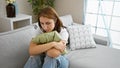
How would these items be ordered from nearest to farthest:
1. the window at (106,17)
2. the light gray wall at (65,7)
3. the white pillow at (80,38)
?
the white pillow at (80,38), the window at (106,17), the light gray wall at (65,7)

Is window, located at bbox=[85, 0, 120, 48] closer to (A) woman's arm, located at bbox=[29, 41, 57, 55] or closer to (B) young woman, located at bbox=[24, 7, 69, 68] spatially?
(B) young woman, located at bbox=[24, 7, 69, 68]

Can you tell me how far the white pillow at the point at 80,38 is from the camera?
2061mm

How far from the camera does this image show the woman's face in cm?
143

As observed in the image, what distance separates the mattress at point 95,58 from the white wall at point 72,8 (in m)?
1.08

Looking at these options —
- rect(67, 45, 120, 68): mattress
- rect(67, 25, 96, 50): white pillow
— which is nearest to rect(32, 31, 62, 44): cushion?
rect(67, 45, 120, 68): mattress

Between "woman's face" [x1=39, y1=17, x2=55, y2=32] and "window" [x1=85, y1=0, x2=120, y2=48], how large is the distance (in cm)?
158

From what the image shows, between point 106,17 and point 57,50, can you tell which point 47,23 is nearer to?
point 57,50

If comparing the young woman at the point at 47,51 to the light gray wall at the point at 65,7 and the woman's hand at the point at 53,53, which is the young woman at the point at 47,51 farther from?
the light gray wall at the point at 65,7

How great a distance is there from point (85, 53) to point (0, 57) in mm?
1012

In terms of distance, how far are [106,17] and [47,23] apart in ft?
5.54

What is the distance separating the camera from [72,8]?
305 centimetres

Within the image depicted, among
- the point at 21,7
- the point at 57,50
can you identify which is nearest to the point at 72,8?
the point at 21,7

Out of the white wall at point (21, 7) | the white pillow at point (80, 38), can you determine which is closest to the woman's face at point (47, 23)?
the white pillow at point (80, 38)

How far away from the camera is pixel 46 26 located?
1.46 meters
